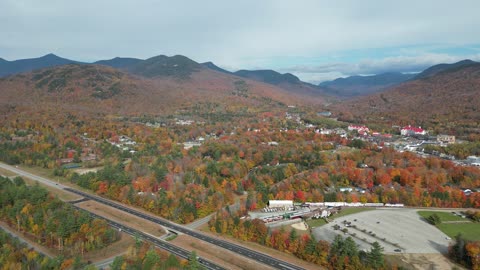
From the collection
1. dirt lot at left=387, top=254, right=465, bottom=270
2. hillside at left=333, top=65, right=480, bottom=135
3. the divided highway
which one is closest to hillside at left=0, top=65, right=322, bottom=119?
hillside at left=333, top=65, right=480, bottom=135

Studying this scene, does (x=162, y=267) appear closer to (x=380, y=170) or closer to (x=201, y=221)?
(x=201, y=221)

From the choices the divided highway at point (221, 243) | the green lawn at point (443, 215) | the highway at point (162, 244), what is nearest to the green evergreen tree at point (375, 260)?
the divided highway at point (221, 243)

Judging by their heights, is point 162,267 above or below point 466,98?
below

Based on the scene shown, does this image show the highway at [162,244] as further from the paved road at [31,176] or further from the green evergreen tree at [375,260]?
the paved road at [31,176]

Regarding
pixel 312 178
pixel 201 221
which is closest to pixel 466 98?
pixel 312 178

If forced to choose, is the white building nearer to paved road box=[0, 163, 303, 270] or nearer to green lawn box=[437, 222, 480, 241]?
paved road box=[0, 163, 303, 270]
